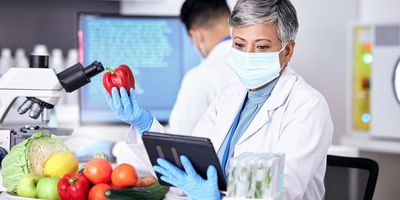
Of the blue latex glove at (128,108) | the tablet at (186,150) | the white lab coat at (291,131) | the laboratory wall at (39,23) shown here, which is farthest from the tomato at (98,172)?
the laboratory wall at (39,23)

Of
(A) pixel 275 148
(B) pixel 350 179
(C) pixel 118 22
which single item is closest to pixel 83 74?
(A) pixel 275 148

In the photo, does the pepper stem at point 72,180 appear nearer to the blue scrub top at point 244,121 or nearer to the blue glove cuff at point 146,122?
the blue glove cuff at point 146,122

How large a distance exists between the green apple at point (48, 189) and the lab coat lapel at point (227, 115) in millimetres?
598

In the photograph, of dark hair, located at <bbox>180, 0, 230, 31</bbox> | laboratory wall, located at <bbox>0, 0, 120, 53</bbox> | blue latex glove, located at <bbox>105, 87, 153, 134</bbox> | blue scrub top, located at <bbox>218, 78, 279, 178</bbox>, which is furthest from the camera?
laboratory wall, located at <bbox>0, 0, 120, 53</bbox>

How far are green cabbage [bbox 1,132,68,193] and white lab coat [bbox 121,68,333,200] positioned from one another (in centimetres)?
33

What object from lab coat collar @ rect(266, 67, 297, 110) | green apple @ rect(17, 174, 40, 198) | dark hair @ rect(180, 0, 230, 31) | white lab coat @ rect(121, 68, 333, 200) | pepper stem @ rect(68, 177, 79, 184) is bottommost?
green apple @ rect(17, 174, 40, 198)

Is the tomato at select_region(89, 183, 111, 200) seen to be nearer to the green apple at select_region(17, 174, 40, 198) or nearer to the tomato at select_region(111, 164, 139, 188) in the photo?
the tomato at select_region(111, 164, 139, 188)

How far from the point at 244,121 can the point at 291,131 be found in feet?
0.83

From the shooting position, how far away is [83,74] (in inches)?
85.7

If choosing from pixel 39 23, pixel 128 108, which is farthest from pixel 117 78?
pixel 39 23

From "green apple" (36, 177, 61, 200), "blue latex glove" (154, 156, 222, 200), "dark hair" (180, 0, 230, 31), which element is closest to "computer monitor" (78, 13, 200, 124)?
"dark hair" (180, 0, 230, 31)

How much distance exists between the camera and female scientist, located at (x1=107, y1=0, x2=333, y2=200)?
2.02 meters

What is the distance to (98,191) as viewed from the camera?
1827mm

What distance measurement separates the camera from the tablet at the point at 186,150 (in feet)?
5.56
